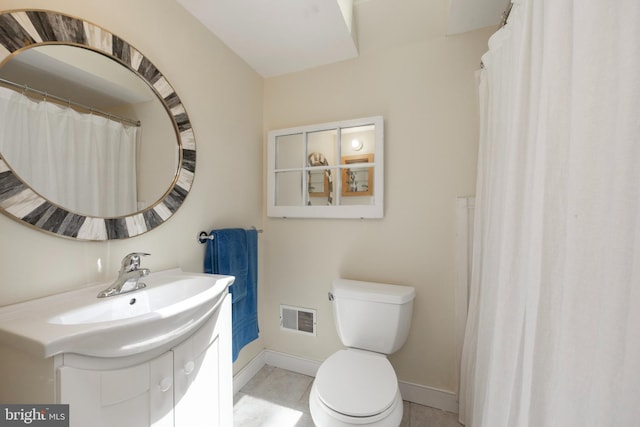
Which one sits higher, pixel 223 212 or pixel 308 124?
pixel 308 124

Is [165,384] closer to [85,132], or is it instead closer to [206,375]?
[206,375]

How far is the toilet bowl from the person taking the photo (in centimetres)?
95

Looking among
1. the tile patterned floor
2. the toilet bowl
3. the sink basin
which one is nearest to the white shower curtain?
the toilet bowl

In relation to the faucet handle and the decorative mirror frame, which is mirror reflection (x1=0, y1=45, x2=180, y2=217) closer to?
the decorative mirror frame

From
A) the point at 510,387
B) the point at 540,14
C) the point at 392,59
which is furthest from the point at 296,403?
the point at 392,59

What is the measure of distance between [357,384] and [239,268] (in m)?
0.88

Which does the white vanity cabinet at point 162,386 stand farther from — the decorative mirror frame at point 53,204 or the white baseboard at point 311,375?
the white baseboard at point 311,375

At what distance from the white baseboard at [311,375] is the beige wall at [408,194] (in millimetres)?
40

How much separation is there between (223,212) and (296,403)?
1273mm

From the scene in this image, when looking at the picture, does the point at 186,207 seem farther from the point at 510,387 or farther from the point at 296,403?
the point at 510,387

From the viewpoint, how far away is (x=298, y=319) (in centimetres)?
182

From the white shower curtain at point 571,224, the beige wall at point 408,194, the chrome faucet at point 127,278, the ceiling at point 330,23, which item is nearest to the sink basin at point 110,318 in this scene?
the chrome faucet at point 127,278

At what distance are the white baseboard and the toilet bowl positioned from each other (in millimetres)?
512

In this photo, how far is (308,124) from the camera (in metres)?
1.80
